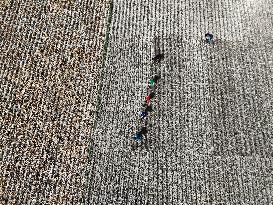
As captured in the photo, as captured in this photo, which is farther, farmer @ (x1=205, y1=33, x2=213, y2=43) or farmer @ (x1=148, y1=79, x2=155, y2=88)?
farmer @ (x1=205, y1=33, x2=213, y2=43)

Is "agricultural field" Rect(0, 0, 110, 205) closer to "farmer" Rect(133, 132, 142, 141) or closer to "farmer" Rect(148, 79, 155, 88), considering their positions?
"farmer" Rect(133, 132, 142, 141)

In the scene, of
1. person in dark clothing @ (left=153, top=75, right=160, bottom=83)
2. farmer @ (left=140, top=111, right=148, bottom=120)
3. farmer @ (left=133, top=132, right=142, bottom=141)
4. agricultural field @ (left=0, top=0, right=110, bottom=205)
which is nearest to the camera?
agricultural field @ (left=0, top=0, right=110, bottom=205)

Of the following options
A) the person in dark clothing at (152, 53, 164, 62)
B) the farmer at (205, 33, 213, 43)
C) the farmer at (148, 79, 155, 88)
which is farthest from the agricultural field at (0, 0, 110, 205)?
the farmer at (205, 33, 213, 43)

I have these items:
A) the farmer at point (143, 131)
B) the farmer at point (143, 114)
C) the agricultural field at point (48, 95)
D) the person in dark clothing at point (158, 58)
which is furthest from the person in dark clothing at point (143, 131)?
the person in dark clothing at point (158, 58)

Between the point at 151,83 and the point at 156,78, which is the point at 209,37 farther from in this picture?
the point at 151,83

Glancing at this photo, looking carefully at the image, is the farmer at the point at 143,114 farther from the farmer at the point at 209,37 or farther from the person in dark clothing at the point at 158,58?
the farmer at the point at 209,37

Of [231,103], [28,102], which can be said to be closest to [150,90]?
[231,103]
